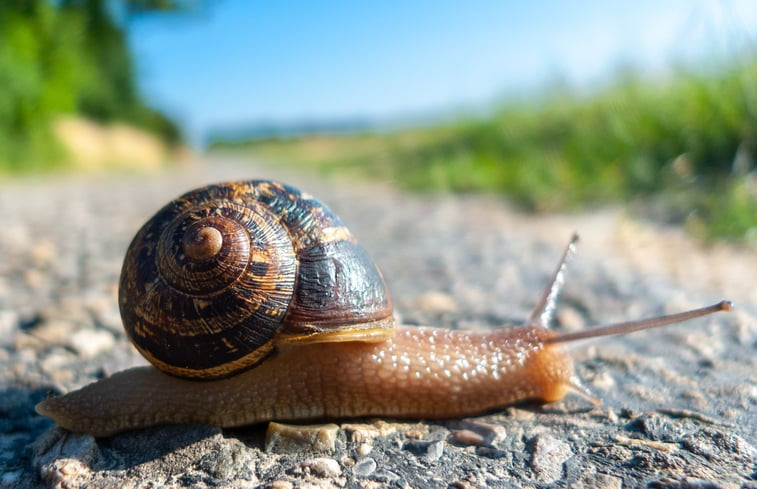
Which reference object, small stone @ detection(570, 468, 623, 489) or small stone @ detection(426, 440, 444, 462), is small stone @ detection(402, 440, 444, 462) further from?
small stone @ detection(570, 468, 623, 489)

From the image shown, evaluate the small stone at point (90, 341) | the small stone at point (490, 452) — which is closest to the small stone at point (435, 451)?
the small stone at point (490, 452)

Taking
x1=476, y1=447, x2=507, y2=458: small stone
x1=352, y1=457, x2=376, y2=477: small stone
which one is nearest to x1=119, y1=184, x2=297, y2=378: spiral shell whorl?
x1=352, y1=457, x2=376, y2=477: small stone

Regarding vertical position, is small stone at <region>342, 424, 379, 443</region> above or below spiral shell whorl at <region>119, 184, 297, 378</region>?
below

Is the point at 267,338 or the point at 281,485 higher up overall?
the point at 267,338

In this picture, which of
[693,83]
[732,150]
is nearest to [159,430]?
[732,150]

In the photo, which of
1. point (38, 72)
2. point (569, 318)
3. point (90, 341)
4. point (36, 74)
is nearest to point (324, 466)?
point (90, 341)

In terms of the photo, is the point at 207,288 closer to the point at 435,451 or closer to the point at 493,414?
the point at 435,451
